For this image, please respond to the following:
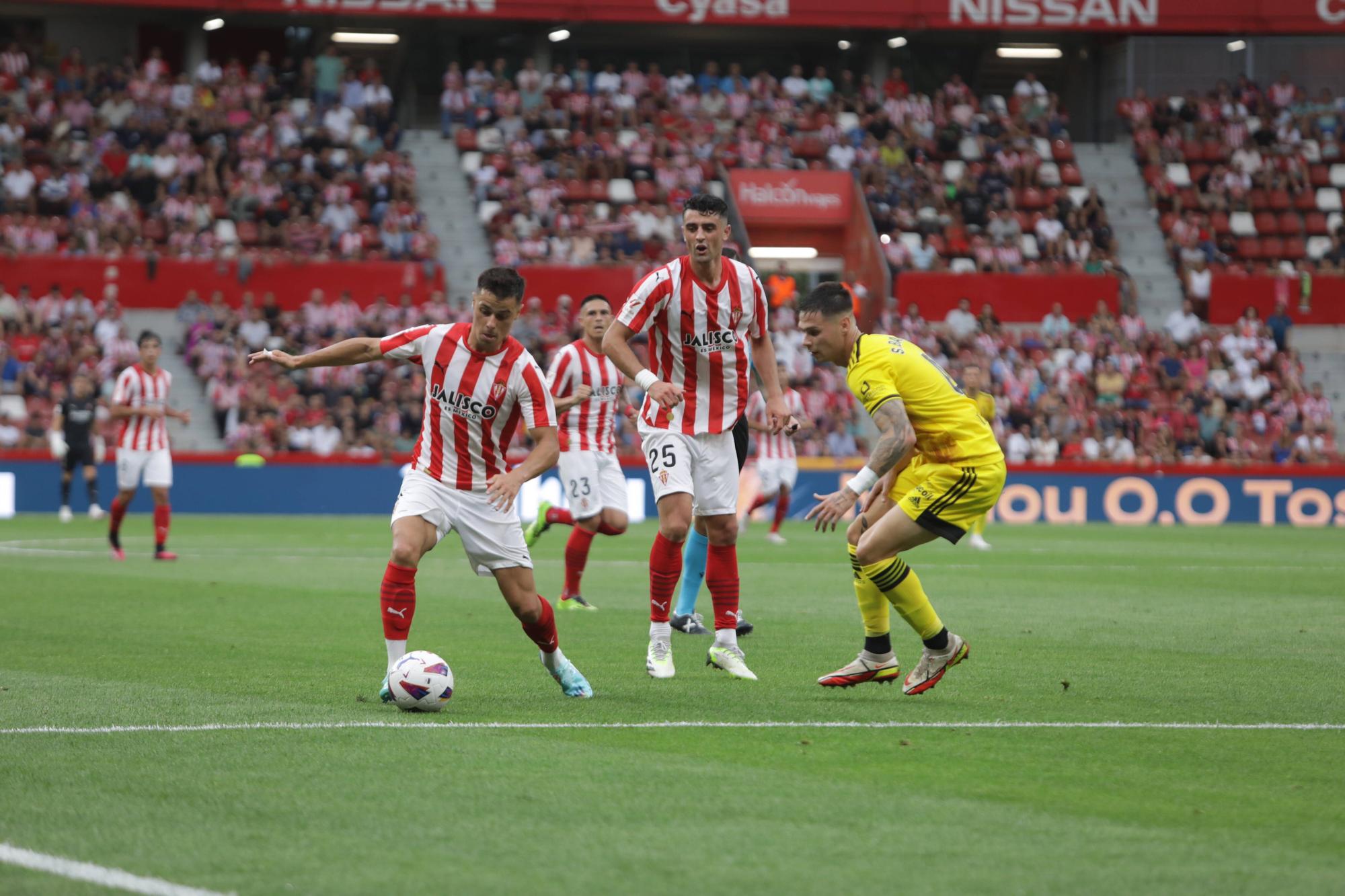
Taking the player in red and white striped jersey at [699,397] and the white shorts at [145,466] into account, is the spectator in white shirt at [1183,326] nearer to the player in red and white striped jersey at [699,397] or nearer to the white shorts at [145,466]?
the white shorts at [145,466]

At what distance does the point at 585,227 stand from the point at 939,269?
7.28 meters

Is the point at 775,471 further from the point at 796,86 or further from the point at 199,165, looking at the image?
the point at 796,86

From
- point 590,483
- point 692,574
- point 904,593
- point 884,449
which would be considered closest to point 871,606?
point 904,593

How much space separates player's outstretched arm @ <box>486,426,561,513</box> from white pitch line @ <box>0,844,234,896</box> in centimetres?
304

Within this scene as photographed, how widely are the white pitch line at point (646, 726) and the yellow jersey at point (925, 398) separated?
1393mm

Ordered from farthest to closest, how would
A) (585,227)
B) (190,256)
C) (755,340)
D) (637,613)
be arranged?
(585,227) → (190,256) → (637,613) → (755,340)

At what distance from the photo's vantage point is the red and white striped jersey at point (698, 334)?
915cm

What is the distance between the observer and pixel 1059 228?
37.2 metres

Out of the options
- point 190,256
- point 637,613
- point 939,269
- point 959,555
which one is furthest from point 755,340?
point 939,269

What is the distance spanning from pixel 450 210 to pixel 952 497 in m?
28.3

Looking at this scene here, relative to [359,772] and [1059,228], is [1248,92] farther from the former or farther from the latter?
[359,772]

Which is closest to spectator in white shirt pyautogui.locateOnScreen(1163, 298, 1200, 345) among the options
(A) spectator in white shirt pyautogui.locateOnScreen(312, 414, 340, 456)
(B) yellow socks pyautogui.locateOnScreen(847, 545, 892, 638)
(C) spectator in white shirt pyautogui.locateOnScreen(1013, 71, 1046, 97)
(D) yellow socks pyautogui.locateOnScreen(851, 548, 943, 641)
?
(C) spectator in white shirt pyautogui.locateOnScreen(1013, 71, 1046, 97)

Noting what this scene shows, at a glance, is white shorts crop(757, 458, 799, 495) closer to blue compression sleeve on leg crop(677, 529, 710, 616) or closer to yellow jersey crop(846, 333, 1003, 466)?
blue compression sleeve on leg crop(677, 529, 710, 616)

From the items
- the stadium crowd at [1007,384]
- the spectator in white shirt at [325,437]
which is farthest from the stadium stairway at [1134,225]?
the spectator in white shirt at [325,437]
